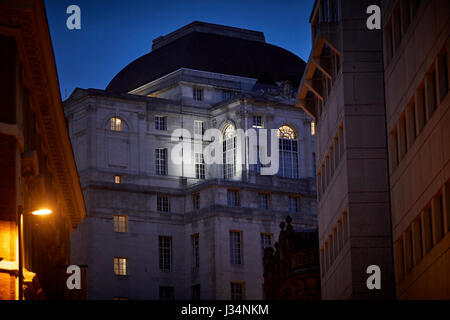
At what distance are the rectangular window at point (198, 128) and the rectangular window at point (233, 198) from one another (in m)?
10.8

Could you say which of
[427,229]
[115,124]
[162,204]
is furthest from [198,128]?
[427,229]

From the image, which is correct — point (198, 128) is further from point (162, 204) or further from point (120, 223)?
point (120, 223)

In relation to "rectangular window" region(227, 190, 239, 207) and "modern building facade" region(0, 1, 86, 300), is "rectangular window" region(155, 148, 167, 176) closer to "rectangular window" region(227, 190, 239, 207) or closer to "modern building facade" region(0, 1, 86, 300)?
"rectangular window" region(227, 190, 239, 207)

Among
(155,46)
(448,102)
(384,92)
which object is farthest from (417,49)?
(155,46)

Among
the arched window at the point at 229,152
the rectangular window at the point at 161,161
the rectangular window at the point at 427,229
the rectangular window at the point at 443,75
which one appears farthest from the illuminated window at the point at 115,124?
the rectangular window at the point at 443,75

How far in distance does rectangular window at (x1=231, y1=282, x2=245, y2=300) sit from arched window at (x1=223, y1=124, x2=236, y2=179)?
14.6 metres

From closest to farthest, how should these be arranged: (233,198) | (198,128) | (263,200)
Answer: (233,198), (263,200), (198,128)

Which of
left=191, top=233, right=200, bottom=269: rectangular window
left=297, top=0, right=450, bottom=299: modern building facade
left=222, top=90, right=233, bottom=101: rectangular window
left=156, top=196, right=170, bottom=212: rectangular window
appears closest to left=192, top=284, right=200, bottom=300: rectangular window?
left=191, top=233, right=200, bottom=269: rectangular window

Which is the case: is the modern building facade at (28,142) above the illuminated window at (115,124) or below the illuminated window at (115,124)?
below

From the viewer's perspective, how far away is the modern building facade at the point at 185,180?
119m

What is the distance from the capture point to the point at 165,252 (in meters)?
123

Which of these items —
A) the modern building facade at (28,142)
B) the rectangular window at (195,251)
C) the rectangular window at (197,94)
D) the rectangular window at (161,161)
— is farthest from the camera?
the rectangular window at (197,94)

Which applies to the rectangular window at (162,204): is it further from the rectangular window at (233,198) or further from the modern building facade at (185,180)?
the rectangular window at (233,198)

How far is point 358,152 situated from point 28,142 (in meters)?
15.4
